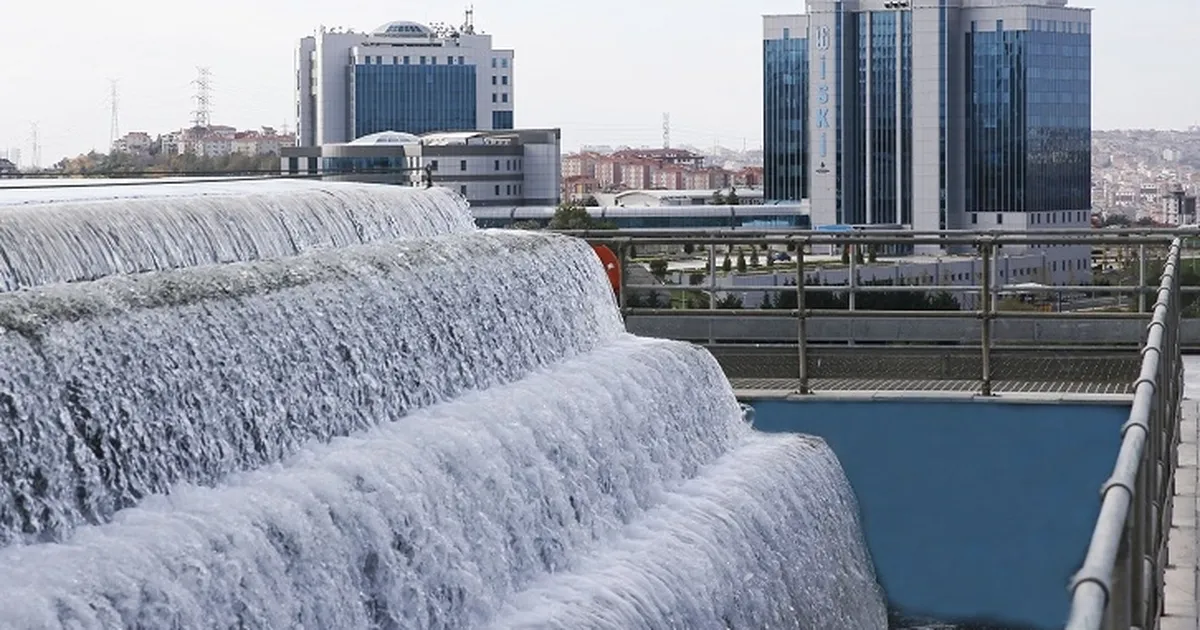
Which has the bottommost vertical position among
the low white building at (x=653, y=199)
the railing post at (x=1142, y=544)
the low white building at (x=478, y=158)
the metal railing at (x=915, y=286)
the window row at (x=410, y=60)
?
the railing post at (x=1142, y=544)

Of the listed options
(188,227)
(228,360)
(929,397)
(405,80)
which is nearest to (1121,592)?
(228,360)

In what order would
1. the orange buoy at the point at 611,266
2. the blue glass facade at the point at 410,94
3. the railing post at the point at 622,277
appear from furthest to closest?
1. the blue glass facade at the point at 410,94
2. the orange buoy at the point at 611,266
3. the railing post at the point at 622,277

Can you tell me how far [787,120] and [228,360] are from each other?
9490 cm

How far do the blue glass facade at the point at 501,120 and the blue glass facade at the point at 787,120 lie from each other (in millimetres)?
34615

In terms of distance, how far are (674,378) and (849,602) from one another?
126 centimetres

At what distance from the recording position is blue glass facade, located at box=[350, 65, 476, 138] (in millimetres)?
128625

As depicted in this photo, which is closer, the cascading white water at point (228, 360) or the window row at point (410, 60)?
the cascading white water at point (228, 360)

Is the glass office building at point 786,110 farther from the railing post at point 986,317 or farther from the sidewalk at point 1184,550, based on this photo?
the sidewalk at point 1184,550

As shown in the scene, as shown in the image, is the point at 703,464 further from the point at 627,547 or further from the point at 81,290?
the point at 81,290

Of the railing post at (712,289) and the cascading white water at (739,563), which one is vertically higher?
the railing post at (712,289)

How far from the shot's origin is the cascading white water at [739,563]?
270 inches

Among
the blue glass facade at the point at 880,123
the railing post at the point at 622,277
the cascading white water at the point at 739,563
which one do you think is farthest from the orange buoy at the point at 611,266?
the blue glass facade at the point at 880,123

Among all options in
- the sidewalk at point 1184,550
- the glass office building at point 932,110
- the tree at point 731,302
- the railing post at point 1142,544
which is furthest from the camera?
the glass office building at point 932,110

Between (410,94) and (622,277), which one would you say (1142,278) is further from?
(410,94)
